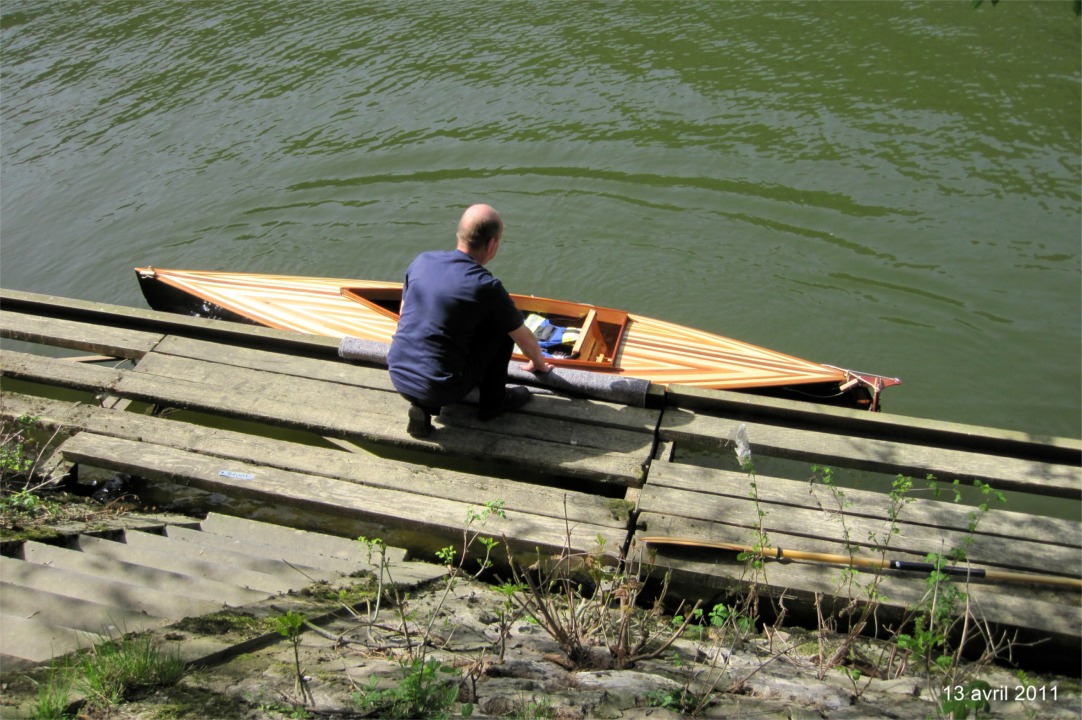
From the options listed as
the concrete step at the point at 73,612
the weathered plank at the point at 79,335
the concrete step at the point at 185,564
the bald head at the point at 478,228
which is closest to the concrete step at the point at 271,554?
the concrete step at the point at 185,564

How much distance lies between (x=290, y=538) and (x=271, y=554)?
218mm

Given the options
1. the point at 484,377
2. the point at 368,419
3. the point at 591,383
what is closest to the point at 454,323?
the point at 484,377

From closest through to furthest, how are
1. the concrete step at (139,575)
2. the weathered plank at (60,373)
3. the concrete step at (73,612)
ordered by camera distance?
the concrete step at (73,612) < the concrete step at (139,575) < the weathered plank at (60,373)

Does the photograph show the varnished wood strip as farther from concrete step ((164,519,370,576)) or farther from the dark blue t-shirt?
concrete step ((164,519,370,576))

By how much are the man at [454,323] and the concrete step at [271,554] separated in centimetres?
100

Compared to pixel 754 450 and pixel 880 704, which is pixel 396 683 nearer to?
pixel 880 704

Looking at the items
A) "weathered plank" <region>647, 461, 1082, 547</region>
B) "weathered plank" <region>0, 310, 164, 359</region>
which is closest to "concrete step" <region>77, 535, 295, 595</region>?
"weathered plank" <region>647, 461, 1082, 547</region>

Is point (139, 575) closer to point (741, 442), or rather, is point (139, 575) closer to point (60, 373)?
point (60, 373)

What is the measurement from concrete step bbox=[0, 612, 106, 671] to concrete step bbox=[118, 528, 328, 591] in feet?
3.04

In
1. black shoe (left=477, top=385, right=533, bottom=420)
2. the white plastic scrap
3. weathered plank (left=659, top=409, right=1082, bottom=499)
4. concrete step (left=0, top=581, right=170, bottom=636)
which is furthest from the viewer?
black shoe (left=477, top=385, right=533, bottom=420)

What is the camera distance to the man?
490cm

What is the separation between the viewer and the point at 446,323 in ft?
16.1

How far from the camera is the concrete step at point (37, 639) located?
3271 millimetres

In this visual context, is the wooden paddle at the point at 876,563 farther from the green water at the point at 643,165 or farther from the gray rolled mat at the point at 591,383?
the green water at the point at 643,165
